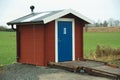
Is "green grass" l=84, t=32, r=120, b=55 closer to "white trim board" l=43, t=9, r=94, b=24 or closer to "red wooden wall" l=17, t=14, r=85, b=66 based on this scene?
"red wooden wall" l=17, t=14, r=85, b=66

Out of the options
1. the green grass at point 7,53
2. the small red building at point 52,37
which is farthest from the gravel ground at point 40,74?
the green grass at point 7,53

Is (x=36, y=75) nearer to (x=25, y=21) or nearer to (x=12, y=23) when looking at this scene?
(x=25, y=21)

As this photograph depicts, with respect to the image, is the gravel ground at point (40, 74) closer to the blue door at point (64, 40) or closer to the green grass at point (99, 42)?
the blue door at point (64, 40)

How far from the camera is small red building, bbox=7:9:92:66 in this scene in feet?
48.6

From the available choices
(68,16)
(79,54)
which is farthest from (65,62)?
(68,16)

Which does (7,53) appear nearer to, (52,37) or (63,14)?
(52,37)

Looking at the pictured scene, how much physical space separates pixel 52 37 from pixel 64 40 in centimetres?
72

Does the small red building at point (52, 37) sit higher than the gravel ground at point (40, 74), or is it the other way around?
the small red building at point (52, 37)

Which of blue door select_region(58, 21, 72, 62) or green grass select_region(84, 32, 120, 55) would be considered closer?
blue door select_region(58, 21, 72, 62)

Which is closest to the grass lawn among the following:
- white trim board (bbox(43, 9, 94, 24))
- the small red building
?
the small red building

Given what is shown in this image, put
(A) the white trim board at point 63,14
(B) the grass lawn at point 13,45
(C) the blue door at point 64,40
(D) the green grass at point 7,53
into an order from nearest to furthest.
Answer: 1. (A) the white trim board at point 63,14
2. (C) the blue door at point 64,40
3. (D) the green grass at point 7,53
4. (B) the grass lawn at point 13,45

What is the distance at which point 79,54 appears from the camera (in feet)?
52.8

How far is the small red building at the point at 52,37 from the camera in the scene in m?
14.8

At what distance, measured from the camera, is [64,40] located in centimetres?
1541
